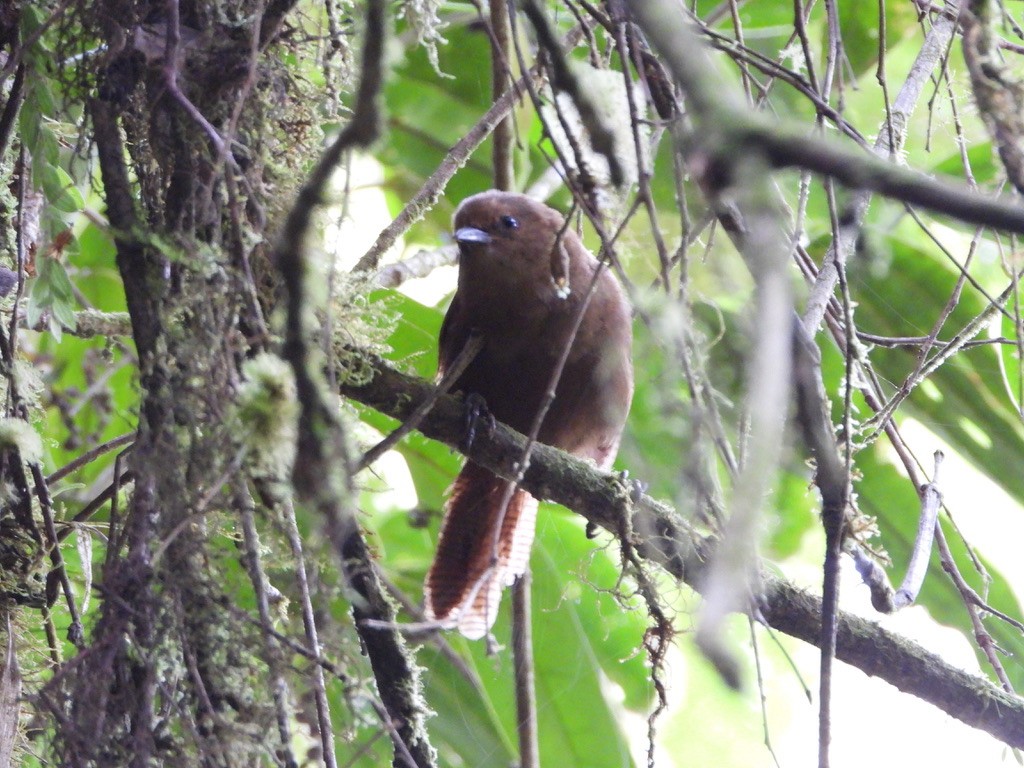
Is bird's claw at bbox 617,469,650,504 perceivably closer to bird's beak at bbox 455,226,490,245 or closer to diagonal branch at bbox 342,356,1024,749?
diagonal branch at bbox 342,356,1024,749

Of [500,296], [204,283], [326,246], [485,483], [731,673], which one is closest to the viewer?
[731,673]

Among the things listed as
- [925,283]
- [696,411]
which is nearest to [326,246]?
[696,411]

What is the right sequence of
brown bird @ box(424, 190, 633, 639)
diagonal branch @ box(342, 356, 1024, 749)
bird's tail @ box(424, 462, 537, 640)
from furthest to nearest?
bird's tail @ box(424, 462, 537, 640)
brown bird @ box(424, 190, 633, 639)
diagonal branch @ box(342, 356, 1024, 749)

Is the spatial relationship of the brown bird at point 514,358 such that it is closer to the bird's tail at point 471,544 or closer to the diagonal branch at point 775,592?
the bird's tail at point 471,544

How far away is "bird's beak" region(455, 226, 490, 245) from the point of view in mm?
2994

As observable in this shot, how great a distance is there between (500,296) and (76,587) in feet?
4.45

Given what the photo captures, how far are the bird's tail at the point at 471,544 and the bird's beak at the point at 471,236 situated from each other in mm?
674

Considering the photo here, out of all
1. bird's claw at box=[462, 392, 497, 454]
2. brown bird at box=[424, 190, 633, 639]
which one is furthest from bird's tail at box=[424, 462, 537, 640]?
bird's claw at box=[462, 392, 497, 454]

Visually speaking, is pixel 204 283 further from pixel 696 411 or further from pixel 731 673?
pixel 731 673

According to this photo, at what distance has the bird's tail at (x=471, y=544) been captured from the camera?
123 inches

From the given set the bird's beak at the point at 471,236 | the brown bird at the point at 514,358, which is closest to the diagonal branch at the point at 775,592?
the brown bird at the point at 514,358

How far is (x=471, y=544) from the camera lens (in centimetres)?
317

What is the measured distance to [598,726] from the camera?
10.6 feet

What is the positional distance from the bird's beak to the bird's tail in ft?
2.21
